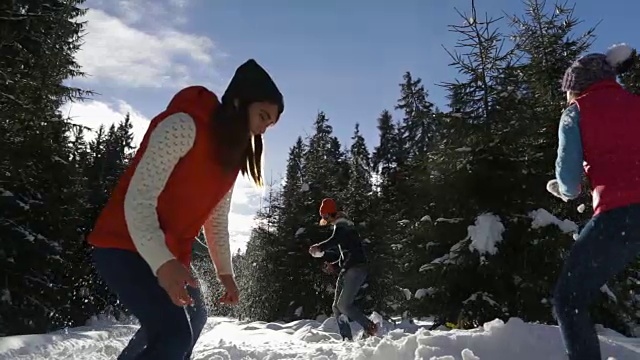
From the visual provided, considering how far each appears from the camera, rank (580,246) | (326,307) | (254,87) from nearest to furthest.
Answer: (254,87) → (580,246) → (326,307)

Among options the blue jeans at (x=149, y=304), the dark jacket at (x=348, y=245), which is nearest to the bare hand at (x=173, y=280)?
the blue jeans at (x=149, y=304)

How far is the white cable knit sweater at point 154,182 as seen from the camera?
1.99m

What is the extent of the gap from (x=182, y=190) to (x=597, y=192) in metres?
2.33

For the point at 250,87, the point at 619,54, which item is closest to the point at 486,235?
the point at 619,54

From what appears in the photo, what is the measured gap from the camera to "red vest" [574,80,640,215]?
9.55ft

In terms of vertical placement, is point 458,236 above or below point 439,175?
below

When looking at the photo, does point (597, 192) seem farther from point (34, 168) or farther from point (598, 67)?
point (34, 168)

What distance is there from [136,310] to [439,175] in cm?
838

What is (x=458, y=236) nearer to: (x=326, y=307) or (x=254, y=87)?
(x=254, y=87)

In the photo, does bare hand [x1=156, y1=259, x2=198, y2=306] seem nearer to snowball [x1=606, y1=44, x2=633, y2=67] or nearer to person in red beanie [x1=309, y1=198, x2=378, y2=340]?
snowball [x1=606, y1=44, x2=633, y2=67]

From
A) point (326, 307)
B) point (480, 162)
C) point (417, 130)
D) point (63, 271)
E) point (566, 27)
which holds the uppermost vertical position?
point (417, 130)

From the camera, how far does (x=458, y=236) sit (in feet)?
32.0

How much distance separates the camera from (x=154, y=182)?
2.05 meters

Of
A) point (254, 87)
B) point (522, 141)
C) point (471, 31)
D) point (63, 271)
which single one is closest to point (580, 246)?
point (254, 87)
